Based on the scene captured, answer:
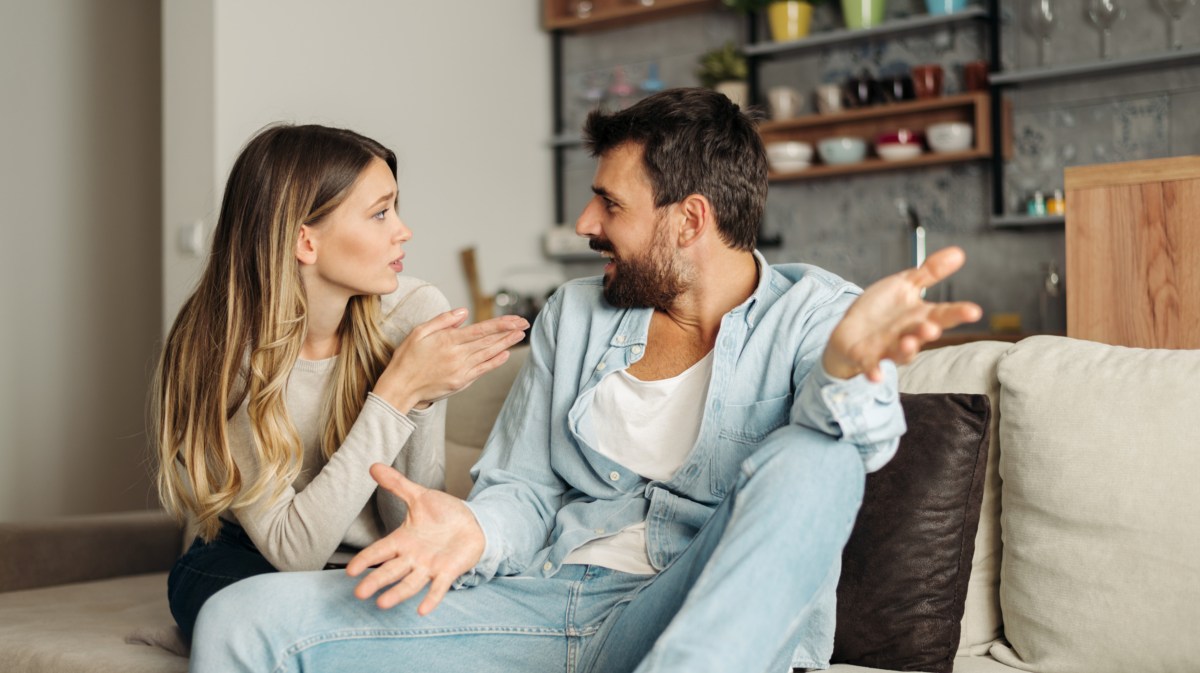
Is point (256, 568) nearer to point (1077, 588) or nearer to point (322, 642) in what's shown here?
point (322, 642)

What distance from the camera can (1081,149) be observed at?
3.73 m

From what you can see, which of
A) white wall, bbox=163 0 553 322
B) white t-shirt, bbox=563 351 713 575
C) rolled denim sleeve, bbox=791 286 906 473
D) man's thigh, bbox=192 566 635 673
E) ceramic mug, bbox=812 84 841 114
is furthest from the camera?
ceramic mug, bbox=812 84 841 114

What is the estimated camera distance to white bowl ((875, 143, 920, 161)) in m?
3.84

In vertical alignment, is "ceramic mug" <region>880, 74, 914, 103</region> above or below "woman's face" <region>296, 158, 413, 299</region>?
above

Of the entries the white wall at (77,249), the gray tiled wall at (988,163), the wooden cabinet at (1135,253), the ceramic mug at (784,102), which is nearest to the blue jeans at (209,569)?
the wooden cabinet at (1135,253)

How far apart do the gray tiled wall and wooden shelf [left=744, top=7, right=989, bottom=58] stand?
40 mm

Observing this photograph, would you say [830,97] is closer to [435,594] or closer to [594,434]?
[594,434]

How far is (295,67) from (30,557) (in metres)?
1.76

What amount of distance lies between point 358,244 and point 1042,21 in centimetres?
265

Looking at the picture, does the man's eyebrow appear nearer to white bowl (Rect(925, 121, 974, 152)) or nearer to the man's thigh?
the man's thigh

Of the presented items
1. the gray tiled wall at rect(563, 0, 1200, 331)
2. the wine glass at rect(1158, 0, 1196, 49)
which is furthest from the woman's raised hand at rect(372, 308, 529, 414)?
the wine glass at rect(1158, 0, 1196, 49)

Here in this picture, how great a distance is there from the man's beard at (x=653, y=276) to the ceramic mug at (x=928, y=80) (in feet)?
7.72

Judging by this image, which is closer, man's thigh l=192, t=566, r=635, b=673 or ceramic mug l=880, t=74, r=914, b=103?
man's thigh l=192, t=566, r=635, b=673

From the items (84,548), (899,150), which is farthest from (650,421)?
(899,150)
